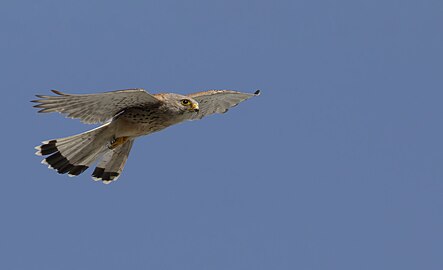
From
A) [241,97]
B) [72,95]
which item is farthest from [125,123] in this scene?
[241,97]

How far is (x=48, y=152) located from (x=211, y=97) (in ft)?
A: 8.00

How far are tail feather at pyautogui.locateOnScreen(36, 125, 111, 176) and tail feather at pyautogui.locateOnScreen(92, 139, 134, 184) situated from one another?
67cm

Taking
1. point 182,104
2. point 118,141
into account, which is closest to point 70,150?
point 118,141

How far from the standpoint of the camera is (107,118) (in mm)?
10789

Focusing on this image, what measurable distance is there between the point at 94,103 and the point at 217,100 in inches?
94.5

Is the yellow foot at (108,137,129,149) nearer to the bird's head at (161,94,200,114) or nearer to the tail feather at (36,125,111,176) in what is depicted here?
the tail feather at (36,125,111,176)

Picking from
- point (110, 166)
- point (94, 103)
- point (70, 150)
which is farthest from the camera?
point (110, 166)

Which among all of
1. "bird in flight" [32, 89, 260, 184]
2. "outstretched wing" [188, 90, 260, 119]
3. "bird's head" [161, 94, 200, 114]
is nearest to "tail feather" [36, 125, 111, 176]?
"bird in flight" [32, 89, 260, 184]

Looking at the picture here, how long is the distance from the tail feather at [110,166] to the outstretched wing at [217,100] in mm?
1182

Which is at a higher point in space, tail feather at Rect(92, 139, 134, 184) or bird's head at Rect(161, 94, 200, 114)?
bird's head at Rect(161, 94, 200, 114)

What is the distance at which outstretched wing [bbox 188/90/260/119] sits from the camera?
11.9 metres

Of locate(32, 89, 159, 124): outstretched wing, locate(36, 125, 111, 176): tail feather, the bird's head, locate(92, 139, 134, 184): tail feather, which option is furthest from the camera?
locate(92, 139, 134, 184): tail feather

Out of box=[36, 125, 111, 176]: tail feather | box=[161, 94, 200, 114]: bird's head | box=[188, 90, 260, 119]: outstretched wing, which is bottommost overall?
box=[36, 125, 111, 176]: tail feather

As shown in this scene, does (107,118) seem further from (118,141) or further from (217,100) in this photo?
(217,100)
